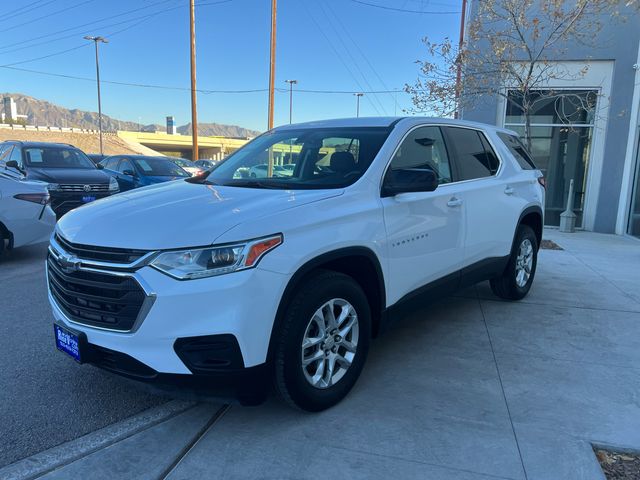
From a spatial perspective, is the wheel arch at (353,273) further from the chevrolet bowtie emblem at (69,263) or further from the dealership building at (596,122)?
the dealership building at (596,122)

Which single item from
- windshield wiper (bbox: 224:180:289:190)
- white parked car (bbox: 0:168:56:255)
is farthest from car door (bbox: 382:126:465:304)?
white parked car (bbox: 0:168:56:255)

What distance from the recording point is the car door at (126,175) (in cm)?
1190

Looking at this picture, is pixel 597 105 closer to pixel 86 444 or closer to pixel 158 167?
pixel 158 167

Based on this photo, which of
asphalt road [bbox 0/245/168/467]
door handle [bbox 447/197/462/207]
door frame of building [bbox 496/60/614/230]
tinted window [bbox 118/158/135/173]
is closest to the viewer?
asphalt road [bbox 0/245/168/467]

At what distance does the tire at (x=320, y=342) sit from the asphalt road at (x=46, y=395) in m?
0.83

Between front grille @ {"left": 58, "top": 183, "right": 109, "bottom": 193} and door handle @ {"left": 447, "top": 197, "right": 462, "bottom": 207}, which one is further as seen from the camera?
front grille @ {"left": 58, "top": 183, "right": 109, "bottom": 193}

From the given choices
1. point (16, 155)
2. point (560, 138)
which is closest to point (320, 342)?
point (16, 155)

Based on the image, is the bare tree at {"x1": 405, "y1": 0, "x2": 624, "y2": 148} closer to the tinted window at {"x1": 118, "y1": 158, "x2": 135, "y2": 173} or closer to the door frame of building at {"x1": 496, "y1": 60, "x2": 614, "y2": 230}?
the door frame of building at {"x1": 496, "y1": 60, "x2": 614, "y2": 230}

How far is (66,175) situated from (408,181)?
8.40 m

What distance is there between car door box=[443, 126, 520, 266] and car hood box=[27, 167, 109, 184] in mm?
7614

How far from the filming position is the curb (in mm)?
2518

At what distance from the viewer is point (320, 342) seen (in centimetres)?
295

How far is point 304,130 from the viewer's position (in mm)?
4273

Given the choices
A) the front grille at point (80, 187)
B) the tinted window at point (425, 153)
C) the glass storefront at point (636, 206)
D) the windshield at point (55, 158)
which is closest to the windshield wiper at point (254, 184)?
the tinted window at point (425, 153)
